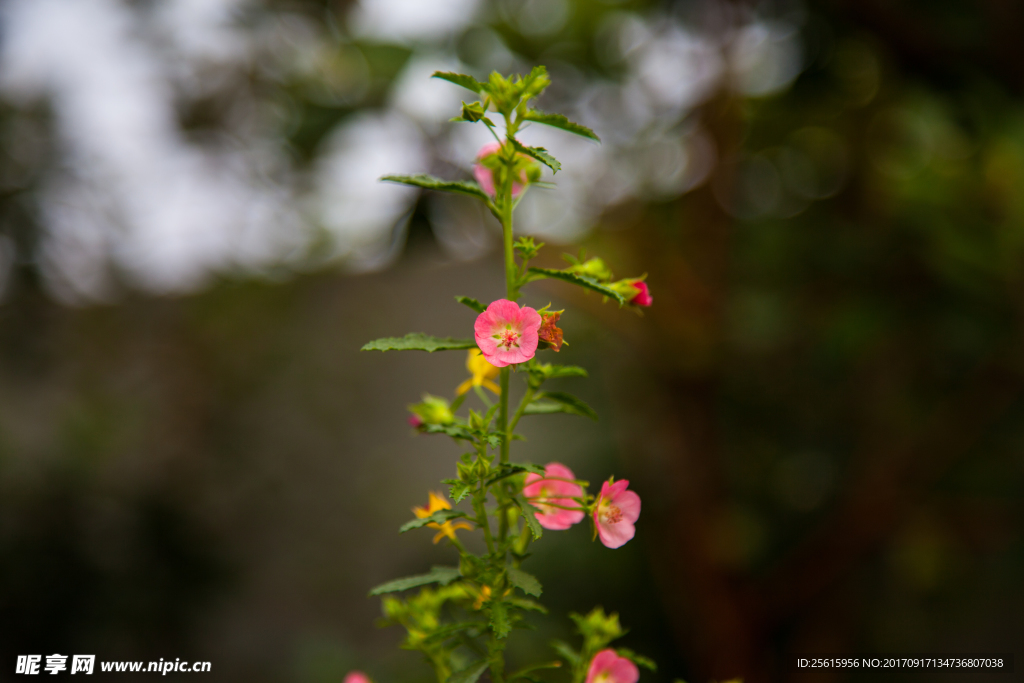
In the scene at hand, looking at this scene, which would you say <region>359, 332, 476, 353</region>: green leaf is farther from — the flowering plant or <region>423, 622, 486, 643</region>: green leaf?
<region>423, 622, 486, 643</region>: green leaf

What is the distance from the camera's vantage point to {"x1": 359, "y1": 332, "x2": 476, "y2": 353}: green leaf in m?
0.44

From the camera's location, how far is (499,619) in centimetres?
44

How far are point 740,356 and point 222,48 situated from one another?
1738 millimetres

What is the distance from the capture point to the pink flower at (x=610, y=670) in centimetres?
51

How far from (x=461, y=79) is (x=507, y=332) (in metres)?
0.19

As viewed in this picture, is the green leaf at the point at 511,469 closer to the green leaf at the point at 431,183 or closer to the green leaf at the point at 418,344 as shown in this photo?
the green leaf at the point at 418,344

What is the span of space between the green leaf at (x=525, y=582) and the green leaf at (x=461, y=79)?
357 millimetres

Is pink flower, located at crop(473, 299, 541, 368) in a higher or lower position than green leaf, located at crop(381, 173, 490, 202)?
lower

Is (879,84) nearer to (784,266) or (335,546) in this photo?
(784,266)

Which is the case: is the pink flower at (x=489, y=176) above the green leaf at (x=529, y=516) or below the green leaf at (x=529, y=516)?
above

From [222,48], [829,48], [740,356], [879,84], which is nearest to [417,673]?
[740,356]

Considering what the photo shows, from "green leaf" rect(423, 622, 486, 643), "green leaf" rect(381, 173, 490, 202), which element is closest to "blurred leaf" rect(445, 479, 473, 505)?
"green leaf" rect(423, 622, 486, 643)

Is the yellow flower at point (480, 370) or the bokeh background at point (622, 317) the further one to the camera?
the bokeh background at point (622, 317)

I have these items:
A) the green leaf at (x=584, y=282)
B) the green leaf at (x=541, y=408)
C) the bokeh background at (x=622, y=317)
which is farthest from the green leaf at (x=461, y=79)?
the bokeh background at (x=622, y=317)
